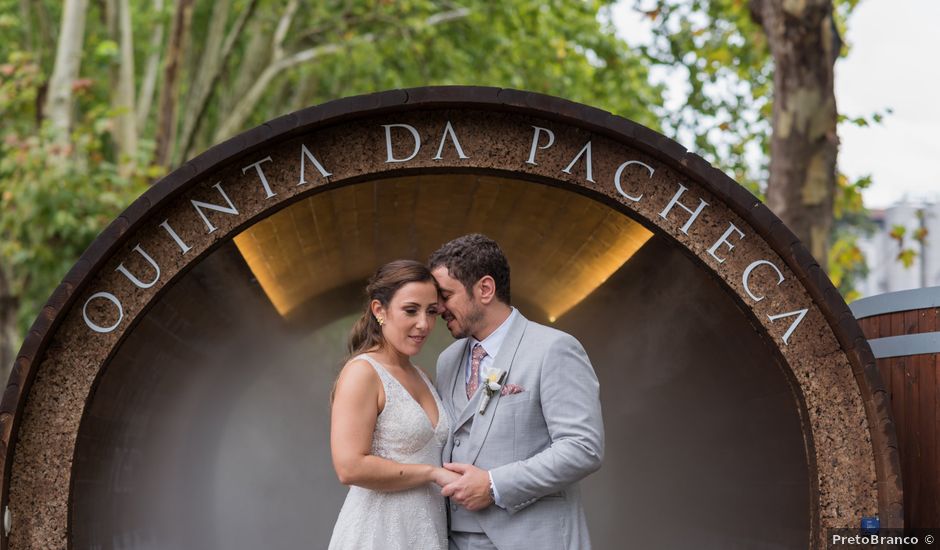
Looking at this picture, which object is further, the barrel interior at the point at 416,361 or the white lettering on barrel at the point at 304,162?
the barrel interior at the point at 416,361

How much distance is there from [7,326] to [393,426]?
9975 mm

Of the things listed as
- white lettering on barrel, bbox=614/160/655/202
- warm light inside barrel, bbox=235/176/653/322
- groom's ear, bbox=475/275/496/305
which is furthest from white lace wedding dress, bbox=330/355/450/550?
warm light inside barrel, bbox=235/176/653/322

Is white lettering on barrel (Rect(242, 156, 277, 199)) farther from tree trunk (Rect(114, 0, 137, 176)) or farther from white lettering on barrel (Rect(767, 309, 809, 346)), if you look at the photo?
tree trunk (Rect(114, 0, 137, 176))

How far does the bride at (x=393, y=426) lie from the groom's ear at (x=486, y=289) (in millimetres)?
175

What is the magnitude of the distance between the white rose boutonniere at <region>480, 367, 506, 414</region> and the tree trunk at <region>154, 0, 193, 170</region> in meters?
8.35

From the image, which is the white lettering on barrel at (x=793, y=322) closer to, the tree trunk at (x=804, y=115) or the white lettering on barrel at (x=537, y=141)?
the white lettering on barrel at (x=537, y=141)

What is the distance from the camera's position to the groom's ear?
4.51 m

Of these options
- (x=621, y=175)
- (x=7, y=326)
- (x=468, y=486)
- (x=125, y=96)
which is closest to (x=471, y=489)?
(x=468, y=486)

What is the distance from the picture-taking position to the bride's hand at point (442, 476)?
4.24 meters

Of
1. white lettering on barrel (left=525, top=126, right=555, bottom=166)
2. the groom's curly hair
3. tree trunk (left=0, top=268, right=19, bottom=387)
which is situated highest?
tree trunk (left=0, top=268, right=19, bottom=387)

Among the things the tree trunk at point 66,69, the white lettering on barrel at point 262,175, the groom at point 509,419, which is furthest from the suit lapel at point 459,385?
the tree trunk at point 66,69

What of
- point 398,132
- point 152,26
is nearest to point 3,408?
point 398,132

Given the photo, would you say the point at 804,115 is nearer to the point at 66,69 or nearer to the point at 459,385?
the point at 459,385

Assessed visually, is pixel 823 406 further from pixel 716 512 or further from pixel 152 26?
pixel 152 26
